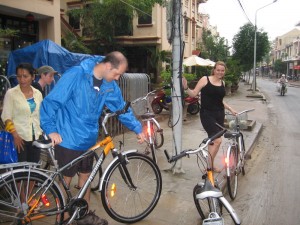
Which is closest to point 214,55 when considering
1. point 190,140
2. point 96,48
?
point 96,48

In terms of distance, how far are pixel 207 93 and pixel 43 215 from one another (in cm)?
306

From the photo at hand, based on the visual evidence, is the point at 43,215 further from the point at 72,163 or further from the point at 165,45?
the point at 165,45

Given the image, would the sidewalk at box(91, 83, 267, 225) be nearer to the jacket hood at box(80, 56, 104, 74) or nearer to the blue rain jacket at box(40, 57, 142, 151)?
the blue rain jacket at box(40, 57, 142, 151)

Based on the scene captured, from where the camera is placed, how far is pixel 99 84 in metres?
3.30

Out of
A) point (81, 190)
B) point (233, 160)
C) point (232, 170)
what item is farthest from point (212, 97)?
point (81, 190)

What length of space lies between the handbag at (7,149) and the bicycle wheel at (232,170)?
2.76 m

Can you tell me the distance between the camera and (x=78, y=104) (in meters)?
3.21

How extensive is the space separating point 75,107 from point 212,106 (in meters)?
2.59

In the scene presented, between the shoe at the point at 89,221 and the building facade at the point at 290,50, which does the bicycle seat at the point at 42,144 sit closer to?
the shoe at the point at 89,221

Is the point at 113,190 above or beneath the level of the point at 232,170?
above

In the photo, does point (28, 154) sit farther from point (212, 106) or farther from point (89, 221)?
point (212, 106)

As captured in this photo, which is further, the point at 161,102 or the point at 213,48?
the point at 213,48

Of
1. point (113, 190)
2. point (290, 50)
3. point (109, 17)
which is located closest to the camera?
point (113, 190)

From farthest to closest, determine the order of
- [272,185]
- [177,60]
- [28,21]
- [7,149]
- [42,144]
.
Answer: [28,21] → [272,185] → [177,60] → [7,149] → [42,144]
